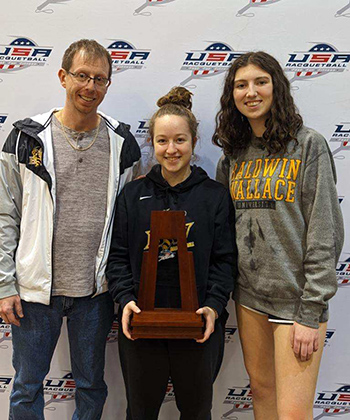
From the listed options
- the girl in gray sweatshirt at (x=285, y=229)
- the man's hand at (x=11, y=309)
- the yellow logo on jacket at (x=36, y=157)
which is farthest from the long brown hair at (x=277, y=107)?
the man's hand at (x=11, y=309)

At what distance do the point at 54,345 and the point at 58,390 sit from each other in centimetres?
48

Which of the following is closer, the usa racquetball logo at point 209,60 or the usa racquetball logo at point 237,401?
the usa racquetball logo at point 209,60

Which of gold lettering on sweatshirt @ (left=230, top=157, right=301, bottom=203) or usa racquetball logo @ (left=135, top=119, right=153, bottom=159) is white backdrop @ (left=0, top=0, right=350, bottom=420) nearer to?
usa racquetball logo @ (left=135, top=119, right=153, bottom=159)

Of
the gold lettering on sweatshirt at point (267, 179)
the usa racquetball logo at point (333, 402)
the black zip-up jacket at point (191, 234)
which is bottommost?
the usa racquetball logo at point (333, 402)

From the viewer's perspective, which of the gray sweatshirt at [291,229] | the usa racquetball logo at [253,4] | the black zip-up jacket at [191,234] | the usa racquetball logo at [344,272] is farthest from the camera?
the usa racquetball logo at [344,272]

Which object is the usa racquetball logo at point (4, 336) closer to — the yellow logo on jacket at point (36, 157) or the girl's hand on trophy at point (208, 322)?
the yellow logo on jacket at point (36, 157)

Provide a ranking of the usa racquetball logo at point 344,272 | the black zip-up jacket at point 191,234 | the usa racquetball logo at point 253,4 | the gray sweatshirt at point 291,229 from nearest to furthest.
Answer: the gray sweatshirt at point 291,229 < the black zip-up jacket at point 191,234 < the usa racquetball logo at point 253,4 < the usa racquetball logo at point 344,272

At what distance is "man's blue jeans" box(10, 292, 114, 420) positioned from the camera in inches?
50.1

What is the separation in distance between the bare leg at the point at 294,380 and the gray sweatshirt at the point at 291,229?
0.28ft

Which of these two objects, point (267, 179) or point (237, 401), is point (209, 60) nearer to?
point (267, 179)

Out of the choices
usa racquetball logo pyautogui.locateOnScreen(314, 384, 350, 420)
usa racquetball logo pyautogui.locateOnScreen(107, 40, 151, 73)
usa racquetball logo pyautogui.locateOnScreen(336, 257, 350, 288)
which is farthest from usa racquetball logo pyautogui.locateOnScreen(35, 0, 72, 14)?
usa racquetball logo pyautogui.locateOnScreen(314, 384, 350, 420)

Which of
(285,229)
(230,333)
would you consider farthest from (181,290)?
(230,333)

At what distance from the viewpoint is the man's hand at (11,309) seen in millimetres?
1227

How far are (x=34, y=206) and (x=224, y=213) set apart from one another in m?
0.61
